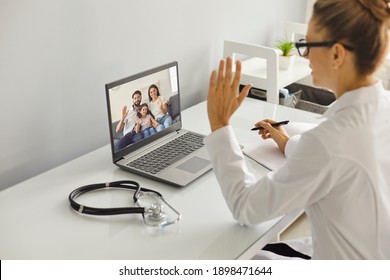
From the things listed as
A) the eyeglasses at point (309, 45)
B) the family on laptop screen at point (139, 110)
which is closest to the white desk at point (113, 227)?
the family on laptop screen at point (139, 110)

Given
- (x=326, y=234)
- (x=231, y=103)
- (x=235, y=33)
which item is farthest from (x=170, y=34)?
(x=326, y=234)

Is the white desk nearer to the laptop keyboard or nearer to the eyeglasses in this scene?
the laptop keyboard

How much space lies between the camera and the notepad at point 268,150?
4.76 ft

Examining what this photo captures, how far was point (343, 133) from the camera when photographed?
1.01 metres

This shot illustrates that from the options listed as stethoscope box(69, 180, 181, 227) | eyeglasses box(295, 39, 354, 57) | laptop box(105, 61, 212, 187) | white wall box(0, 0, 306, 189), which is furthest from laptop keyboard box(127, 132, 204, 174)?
eyeglasses box(295, 39, 354, 57)

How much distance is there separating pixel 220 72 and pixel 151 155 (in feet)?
1.39

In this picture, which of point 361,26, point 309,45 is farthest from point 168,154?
point 361,26

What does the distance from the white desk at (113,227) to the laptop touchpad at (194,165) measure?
0.04 m

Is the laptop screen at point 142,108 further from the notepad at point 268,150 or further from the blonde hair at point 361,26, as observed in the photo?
the blonde hair at point 361,26

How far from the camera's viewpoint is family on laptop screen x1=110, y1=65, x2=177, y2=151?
1400 millimetres

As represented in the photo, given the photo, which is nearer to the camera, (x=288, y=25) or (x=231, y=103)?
(x=231, y=103)

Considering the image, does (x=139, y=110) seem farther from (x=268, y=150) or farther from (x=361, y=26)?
(x=361, y=26)

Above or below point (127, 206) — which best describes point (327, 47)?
above
